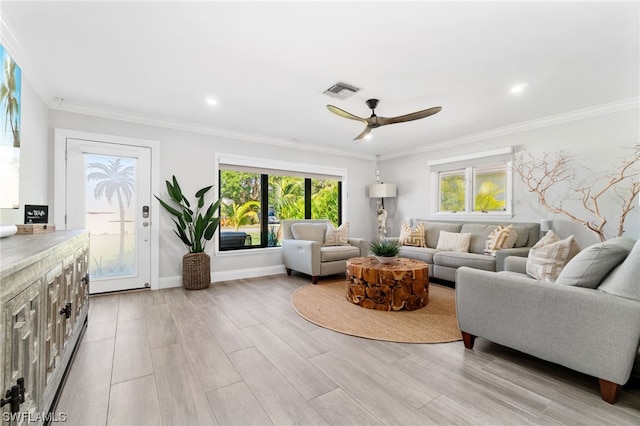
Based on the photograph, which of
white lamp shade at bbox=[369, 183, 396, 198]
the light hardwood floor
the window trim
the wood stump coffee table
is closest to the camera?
the light hardwood floor

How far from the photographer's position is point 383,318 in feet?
9.61

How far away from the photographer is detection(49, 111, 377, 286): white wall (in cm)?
374

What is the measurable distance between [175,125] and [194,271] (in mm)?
2089

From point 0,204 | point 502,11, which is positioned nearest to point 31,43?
point 0,204

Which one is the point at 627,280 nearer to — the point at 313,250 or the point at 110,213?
the point at 313,250

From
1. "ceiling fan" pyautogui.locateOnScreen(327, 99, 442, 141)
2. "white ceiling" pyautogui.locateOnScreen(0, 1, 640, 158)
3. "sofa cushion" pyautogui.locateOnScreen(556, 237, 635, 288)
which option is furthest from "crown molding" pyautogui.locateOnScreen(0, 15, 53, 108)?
"sofa cushion" pyautogui.locateOnScreen(556, 237, 635, 288)

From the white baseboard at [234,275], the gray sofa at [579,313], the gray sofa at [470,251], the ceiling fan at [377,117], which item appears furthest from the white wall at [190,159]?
the gray sofa at [579,313]

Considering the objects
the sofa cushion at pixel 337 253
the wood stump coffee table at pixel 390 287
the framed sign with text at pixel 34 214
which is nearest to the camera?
the framed sign with text at pixel 34 214

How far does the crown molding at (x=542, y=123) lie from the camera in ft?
11.4

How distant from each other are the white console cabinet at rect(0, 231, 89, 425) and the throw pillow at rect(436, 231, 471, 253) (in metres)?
4.49

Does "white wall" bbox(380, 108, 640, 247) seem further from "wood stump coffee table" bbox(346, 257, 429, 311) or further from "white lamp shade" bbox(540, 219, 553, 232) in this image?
"wood stump coffee table" bbox(346, 257, 429, 311)

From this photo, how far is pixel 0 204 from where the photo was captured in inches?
77.2

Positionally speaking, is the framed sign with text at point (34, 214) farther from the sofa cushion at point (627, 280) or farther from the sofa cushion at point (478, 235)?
the sofa cushion at point (478, 235)

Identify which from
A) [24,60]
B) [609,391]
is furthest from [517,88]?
[24,60]
